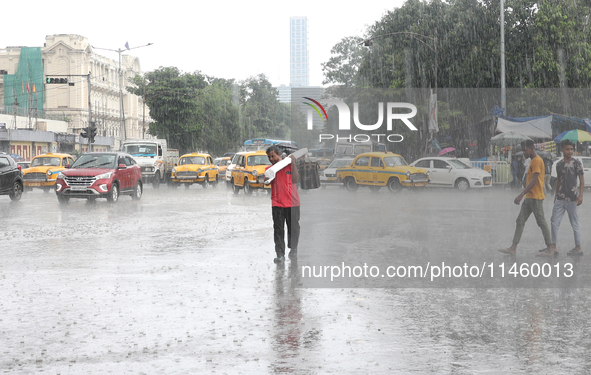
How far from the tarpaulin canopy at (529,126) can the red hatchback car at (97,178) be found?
16370mm

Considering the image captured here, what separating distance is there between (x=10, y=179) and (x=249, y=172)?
9023 millimetres

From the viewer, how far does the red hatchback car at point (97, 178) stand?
23.0 meters

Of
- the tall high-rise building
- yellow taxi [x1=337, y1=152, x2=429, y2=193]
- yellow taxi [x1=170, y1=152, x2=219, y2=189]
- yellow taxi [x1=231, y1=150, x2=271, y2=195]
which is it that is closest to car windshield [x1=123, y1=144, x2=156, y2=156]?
yellow taxi [x1=170, y1=152, x2=219, y2=189]

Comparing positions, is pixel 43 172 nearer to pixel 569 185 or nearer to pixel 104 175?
pixel 104 175

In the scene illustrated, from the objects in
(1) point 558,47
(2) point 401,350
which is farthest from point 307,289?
(1) point 558,47

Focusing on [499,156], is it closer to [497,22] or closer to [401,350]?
[497,22]

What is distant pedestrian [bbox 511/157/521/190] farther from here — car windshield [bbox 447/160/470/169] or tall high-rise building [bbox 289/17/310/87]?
tall high-rise building [bbox 289/17/310/87]

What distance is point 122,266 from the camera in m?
10.0

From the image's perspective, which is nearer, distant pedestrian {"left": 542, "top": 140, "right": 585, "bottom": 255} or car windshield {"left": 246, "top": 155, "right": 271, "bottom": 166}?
distant pedestrian {"left": 542, "top": 140, "right": 585, "bottom": 255}

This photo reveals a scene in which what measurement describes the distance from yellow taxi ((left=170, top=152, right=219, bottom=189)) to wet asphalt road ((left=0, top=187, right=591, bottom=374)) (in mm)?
21905

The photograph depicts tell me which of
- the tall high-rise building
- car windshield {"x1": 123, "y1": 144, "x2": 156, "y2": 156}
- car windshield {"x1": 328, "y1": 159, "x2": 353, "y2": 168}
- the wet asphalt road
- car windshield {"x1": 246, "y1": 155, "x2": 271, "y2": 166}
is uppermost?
the tall high-rise building

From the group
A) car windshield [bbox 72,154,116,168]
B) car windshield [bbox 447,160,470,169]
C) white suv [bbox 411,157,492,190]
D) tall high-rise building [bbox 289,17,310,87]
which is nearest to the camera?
car windshield [bbox 72,154,116,168]

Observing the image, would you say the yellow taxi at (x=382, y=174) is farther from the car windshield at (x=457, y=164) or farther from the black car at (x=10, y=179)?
the black car at (x=10, y=179)

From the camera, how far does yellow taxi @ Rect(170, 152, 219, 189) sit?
36.0 metres
